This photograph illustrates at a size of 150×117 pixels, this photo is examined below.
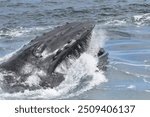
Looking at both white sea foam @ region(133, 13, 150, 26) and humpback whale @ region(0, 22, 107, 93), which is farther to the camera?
white sea foam @ region(133, 13, 150, 26)

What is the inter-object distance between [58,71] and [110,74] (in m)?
2.37

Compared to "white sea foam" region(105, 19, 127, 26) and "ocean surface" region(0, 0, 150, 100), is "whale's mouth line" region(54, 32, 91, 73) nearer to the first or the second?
"ocean surface" region(0, 0, 150, 100)

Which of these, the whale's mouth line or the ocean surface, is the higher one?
the whale's mouth line

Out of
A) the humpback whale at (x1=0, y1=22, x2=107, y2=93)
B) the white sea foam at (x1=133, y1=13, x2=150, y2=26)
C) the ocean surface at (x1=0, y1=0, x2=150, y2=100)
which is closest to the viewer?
the humpback whale at (x1=0, y1=22, x2=107, y2=93)

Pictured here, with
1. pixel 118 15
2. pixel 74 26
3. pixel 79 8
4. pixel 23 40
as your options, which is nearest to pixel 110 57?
pixel 74 26

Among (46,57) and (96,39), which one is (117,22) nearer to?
(96,39)

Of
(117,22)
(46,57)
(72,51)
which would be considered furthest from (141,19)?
(46,57)

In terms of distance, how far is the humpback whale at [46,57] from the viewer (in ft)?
47.0

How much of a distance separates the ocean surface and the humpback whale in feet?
0.69

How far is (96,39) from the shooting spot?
18609 millimetres

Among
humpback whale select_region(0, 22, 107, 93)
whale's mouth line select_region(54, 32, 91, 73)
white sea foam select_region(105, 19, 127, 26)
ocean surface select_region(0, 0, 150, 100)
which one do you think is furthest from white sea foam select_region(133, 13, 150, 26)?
whale's mouth line select_region(54, 32, 91, 73)

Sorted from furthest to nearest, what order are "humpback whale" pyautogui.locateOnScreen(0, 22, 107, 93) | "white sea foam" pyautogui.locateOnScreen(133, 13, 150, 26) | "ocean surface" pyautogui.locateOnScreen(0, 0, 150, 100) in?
1. "white sea foam" pyautogui.locateOnScreen(133, 13, 150, 26)
2. "ocean surface" pyautogui.locateOnScreen(0, 0, 150, 100)
3. "humpback whale" pyautogui.locateOnScreen(0, 22, 107, 93)

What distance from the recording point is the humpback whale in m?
14.3

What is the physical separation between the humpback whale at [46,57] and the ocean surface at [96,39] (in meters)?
0.21
